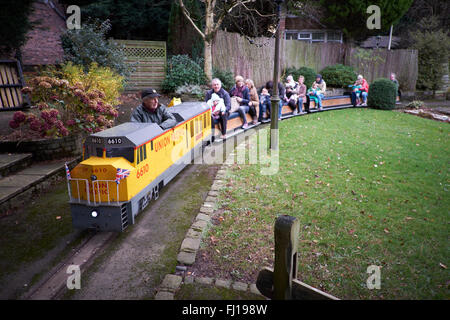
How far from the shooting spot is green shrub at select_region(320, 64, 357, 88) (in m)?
20.5

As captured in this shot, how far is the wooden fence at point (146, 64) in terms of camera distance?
49.0 ft

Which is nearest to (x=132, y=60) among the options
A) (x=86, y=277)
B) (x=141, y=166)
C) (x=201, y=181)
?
(x=201, y=181)

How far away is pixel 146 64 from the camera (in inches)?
591

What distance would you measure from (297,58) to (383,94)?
6962mm

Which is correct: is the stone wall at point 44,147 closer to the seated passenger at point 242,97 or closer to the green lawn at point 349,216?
the green lawn at point 349,216

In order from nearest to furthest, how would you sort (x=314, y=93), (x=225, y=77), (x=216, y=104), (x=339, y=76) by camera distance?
(x=216, y=104) < (x=314, y=93) < (x=225, y=77) < (x=339, y=76)

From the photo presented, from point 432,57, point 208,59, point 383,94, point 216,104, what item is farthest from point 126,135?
point 432,57

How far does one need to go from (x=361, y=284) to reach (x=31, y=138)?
703 centimetres

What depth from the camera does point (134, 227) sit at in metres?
4.89

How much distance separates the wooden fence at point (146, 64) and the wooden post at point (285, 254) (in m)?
13.6

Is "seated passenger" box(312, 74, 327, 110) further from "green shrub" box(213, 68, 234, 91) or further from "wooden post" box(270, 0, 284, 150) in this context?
"wooden post" box(270, 0, 284, 150)

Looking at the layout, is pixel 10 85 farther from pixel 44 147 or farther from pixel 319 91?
pixel 319 91

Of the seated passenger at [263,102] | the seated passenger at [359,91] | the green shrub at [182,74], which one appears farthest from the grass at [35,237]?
the seated passenger at [359,91]

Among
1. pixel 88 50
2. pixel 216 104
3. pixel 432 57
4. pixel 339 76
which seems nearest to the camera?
pixel 216 104
